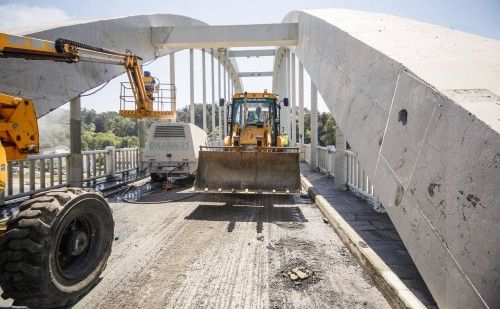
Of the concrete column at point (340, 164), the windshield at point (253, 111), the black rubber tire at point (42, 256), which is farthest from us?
the windshield at point (253, 111)

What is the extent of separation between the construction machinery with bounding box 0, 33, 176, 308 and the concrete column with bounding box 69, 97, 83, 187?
5.89 metres

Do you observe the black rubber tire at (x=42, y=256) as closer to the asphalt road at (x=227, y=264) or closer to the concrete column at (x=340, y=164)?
the asphalt road at (x=227, y=264)

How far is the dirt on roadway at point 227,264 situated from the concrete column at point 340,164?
220 cm

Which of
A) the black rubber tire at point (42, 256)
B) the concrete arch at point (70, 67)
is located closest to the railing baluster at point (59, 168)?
the concrete arch at point (70, 67)

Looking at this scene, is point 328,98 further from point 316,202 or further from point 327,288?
point 327,288

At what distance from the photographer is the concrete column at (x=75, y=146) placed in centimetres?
936

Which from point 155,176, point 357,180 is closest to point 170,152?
point 155,176

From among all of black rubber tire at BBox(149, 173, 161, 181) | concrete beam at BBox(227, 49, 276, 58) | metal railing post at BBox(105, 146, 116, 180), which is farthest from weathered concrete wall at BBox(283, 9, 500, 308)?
concrete beam at BBox(227, 49, 276, 58)

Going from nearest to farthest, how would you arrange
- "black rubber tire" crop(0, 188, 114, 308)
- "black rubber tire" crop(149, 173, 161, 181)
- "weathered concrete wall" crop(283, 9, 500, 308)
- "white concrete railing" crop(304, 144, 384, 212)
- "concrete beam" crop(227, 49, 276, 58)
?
"weathered concrete wall" crop(283, 9, 500, 308)
"black rubber tire" crop(0, 188, 114, 308)
"white concrete railing" crop(304, 144, 384, 212)
"black rubber tire" crop(149, 173, 161, 181)
"concrete beam" crop(227, 49, 276, 58)

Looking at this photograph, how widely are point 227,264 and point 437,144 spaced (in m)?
2.93

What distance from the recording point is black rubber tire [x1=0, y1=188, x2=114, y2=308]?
2.63m

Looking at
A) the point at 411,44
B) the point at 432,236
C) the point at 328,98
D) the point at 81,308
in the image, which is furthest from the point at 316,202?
the point at 81,308

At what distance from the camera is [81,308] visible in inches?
117

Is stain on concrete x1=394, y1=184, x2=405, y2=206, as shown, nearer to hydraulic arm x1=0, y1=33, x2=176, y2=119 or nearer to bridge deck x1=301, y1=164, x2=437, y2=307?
bridge deck x1=301, y1=164, x2=437, y2=307
